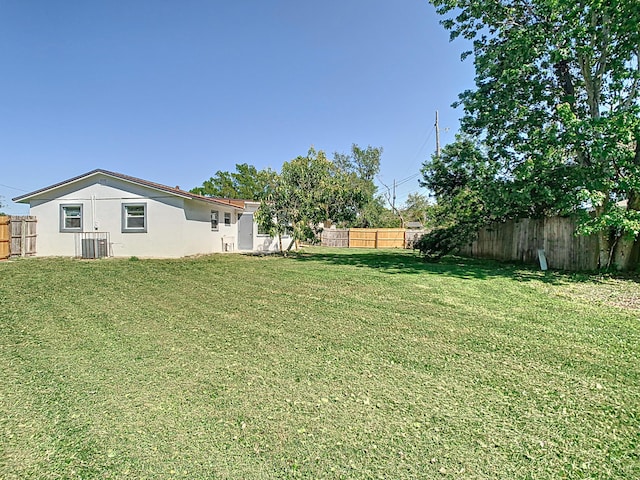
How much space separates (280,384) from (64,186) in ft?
51.1

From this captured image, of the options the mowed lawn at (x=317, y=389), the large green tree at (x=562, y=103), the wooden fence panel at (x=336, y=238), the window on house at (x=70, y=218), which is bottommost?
the mowed lawn at (x=317, y=389)

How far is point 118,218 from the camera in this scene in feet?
45.6

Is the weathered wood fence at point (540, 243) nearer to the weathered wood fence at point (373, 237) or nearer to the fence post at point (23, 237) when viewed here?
the weathered wood fence at point (373, 237)

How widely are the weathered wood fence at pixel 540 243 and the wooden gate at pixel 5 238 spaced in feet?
65.3

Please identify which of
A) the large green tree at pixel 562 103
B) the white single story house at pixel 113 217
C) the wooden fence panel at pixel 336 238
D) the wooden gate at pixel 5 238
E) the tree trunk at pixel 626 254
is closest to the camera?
the large green tree at pixel 562 103

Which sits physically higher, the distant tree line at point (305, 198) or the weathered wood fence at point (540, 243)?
the distant tree line at point (305, 198)

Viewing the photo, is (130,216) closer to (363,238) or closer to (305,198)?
(305,198)

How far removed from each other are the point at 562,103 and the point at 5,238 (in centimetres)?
2023

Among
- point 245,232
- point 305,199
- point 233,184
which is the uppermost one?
point 233,184

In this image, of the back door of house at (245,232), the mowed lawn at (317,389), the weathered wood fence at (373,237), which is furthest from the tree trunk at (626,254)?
the back door of house at (245,232)

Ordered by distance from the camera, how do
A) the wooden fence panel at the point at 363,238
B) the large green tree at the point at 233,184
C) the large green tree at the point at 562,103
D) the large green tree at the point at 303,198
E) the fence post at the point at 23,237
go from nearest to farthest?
the large green tree at the point at 562,103 → the fence post at the point at 23,237 → the large green tree at the point at 303,198 → the wooden fence panel at the point at 363,238 → the large green tree at the point at 233,184

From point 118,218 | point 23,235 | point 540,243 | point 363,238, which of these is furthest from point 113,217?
point 540,243

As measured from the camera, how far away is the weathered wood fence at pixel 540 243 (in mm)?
10219

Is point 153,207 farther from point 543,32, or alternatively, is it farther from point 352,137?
point 352,137
